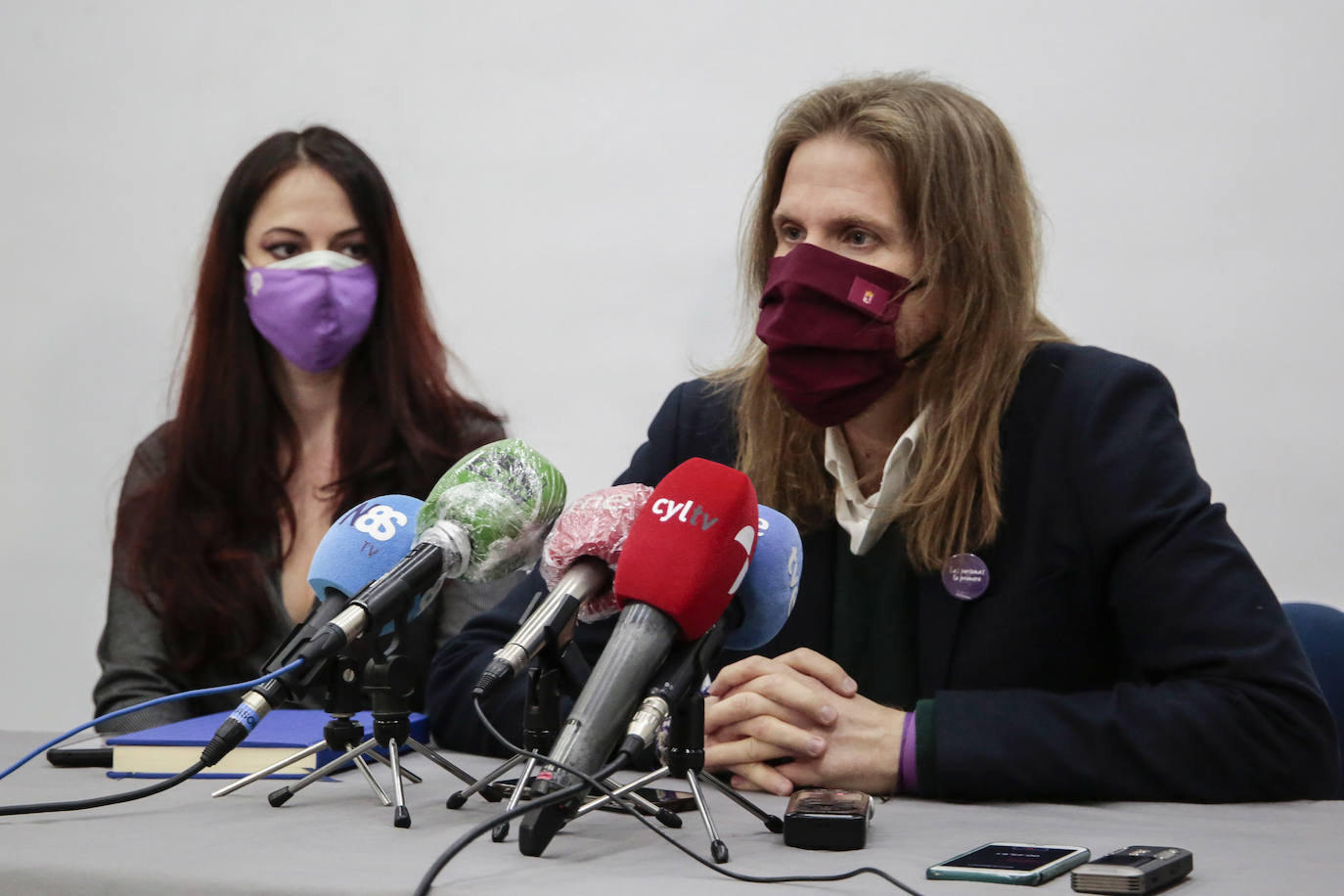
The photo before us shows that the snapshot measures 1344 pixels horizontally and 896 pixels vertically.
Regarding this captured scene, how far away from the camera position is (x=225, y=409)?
7.92 feet

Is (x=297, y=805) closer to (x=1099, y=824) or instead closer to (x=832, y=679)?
(x=832, y=679)

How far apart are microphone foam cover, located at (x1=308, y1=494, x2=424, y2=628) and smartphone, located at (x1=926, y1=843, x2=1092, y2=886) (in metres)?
0.49

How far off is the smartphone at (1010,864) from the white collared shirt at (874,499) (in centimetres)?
73

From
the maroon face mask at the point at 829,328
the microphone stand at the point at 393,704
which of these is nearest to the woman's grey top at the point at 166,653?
the maroon face mask at the point at 829,328

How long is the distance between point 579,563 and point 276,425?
158 cm

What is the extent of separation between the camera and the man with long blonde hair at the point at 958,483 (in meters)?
1.43

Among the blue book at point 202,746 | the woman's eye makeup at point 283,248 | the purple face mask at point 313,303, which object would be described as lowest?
the blue book at point 202,746

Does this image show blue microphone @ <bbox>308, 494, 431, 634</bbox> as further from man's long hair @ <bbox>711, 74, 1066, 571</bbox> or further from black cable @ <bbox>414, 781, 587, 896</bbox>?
man's long hair @ <bbox>711, 74, 1066, 571</bbox>

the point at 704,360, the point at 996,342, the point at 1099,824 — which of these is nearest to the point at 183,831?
the point at 1099,824

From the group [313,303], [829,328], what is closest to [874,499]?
[829,328]

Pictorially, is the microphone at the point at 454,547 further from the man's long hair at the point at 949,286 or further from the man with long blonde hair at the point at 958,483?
the man's long hair at the point at 949,286

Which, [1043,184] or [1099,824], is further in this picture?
[1043,184]

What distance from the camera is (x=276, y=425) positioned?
96.9 inches

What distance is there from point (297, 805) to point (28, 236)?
103 inches
